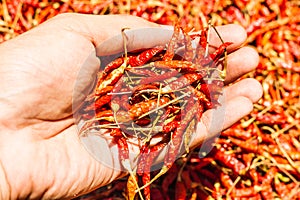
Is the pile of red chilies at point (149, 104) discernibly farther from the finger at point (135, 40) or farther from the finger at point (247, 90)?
the finger at point (247, 90)

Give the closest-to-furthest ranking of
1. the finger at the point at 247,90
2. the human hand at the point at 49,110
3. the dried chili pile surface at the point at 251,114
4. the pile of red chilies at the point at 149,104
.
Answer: the human hand at the point at 49,110, the pile of red chilies at the point at 149,104, the finger at the point at 247,90, the dried chili pile surface at the point at 251,114

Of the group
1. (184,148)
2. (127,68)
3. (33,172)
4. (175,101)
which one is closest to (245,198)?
(184,148)

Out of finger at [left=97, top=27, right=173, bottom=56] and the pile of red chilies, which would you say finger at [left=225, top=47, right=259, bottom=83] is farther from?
finger at [left=97, top=27, right=173, bottom=56]

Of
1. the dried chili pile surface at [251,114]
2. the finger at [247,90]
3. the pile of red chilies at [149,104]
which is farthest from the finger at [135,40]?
the dried chili pile surface at [251,114]

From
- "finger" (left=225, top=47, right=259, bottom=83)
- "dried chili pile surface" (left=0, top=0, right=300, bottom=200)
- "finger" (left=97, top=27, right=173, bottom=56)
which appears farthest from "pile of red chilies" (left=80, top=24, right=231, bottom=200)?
"dried chili pile surface" (left=0, top=0, right=300, bottom=200)

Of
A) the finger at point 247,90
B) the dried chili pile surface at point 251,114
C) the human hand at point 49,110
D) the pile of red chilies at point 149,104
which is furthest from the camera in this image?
the dried chili pile surface at point 251,114

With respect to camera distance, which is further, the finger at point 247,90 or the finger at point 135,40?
the finger at point 247,90

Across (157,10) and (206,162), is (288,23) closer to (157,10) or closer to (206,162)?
(157,10)
